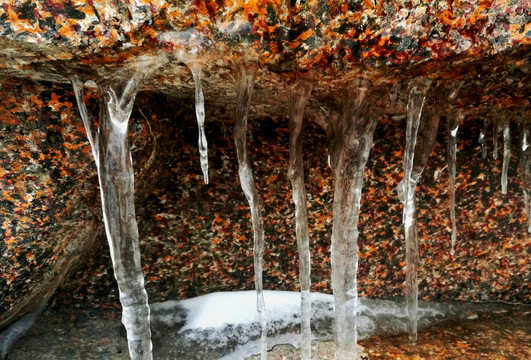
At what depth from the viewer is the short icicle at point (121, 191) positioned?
193 centimetres

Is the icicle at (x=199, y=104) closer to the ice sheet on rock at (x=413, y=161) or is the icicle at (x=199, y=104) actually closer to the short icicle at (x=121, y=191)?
the short icicle at (x=121, y=191)

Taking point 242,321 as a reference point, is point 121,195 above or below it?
above

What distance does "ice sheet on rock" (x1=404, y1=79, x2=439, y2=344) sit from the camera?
6.79ft

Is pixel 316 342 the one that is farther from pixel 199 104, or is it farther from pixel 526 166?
pixel 199 104

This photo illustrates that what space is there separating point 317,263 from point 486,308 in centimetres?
170

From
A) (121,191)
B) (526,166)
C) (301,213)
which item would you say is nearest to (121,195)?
(121,191)

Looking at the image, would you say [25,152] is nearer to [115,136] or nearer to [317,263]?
[115,136]

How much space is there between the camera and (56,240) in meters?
2.54

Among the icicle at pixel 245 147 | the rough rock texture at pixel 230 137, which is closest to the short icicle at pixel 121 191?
the rough rock texture at pixel 230 137

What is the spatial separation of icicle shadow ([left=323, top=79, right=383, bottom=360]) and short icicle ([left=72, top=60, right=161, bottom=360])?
3.82 feet

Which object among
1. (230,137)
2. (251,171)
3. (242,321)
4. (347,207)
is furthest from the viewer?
(242,321)

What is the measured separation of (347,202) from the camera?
2484mm

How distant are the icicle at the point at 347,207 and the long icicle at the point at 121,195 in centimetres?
117

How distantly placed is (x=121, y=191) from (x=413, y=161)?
1833 millimetres
